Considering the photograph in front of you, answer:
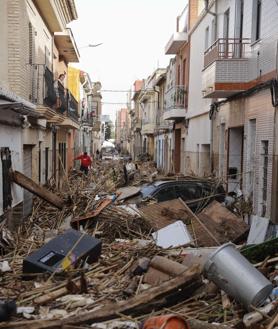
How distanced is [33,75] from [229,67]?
558 centimetres

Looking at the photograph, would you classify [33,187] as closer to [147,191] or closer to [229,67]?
[147,191]

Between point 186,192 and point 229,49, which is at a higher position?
point 229,49

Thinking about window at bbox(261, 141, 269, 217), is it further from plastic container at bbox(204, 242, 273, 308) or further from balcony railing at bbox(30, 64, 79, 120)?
plastic container at bbox(204, 242, 273, 308)

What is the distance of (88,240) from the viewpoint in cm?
775

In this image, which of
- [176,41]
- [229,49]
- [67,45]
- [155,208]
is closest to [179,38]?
[176,41]

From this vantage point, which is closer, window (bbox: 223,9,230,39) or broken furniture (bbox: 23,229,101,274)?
broken furniture (bbox: 23,229,101,274)

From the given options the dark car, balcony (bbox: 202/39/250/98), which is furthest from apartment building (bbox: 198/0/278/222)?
the dark car

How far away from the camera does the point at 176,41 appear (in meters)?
25.9

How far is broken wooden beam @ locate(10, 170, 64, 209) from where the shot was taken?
11094mm

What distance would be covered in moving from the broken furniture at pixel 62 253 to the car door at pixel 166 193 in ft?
15.7

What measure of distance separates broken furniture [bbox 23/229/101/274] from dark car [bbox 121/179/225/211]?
15.0ft

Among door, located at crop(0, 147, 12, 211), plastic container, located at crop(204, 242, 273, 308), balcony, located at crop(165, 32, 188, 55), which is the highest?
balcony, located at crop(165, 32, 188, 55)

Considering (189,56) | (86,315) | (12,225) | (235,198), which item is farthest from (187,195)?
(189,56)

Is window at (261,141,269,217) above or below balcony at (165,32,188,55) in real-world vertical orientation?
below
